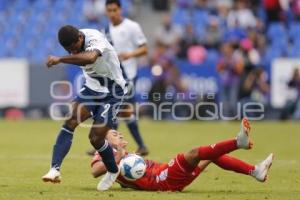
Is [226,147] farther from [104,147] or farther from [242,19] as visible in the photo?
[242,19]

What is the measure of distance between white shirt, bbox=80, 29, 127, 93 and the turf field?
1349mm

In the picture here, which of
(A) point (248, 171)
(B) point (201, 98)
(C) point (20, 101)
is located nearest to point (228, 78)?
(B) point (201, 98)

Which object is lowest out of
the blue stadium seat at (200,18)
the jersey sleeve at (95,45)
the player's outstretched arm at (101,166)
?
the player's outstretched arm at (101,166)

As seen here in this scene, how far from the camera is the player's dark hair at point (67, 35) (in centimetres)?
1066

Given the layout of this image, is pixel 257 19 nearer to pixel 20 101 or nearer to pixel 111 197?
pixel 20 101

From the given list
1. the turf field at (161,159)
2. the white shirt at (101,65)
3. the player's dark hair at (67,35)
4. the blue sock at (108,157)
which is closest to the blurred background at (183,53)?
the turf field at (161,159)

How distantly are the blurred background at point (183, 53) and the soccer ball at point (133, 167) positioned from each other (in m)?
13.3

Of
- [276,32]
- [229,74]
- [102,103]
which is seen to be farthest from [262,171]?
[276,32]

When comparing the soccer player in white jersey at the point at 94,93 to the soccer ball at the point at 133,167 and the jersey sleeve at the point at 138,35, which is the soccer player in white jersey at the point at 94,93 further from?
the jersey sleeve at the point at 138,35

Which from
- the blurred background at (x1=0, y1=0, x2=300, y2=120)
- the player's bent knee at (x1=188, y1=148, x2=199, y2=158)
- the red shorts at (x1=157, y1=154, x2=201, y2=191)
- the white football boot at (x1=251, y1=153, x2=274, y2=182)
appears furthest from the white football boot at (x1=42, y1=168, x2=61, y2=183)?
the blurred background at (x1=0, y1=0, x2=300, y2=120)

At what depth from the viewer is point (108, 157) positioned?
10828 mm

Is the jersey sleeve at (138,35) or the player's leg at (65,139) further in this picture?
the jersey sleeve at (138,35)

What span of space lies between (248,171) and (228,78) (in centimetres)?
1592

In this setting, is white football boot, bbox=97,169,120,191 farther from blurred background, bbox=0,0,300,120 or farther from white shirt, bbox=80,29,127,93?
blurred background, bbox=0,0,300,120
